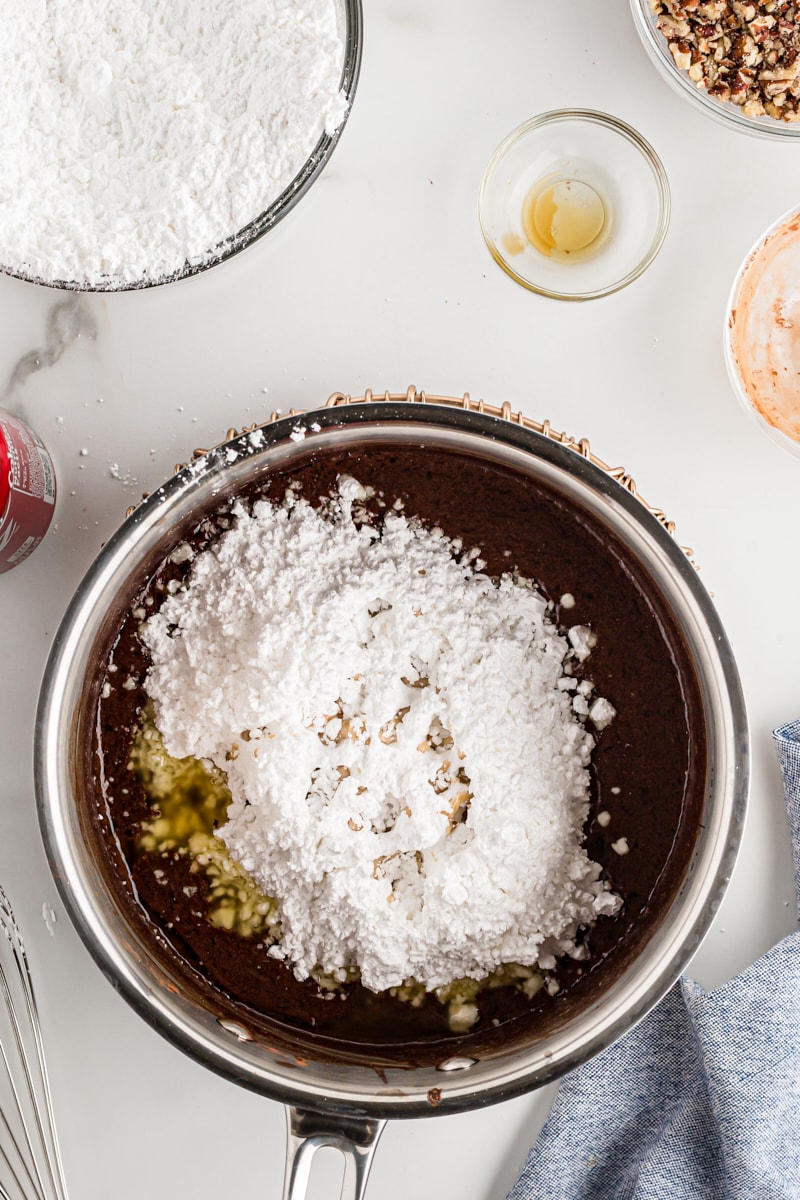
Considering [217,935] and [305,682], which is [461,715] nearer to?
[305,682]

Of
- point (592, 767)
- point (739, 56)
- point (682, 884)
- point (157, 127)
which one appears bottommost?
point (682, 884)

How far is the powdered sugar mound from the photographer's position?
2.71ft

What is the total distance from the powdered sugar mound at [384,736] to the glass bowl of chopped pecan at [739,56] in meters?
0.51

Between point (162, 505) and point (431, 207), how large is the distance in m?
0.43

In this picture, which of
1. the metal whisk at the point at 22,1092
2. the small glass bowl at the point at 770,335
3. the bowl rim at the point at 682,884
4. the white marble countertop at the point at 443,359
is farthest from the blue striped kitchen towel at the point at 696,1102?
the metal whisk at the point at 22,1092

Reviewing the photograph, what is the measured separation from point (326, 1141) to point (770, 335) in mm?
911

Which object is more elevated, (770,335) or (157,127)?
(157,127)

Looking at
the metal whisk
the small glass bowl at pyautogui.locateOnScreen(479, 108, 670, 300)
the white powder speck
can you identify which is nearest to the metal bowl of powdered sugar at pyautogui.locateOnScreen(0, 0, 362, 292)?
the small glass bowl at pyautogui.locateOnScreen(479, 108, 670, 300)

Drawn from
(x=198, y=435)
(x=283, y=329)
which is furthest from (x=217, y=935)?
(x=283, y=329)

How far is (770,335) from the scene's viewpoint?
1006 millimetres

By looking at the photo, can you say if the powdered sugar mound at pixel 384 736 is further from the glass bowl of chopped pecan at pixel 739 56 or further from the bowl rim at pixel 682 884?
the glass bowl of chopped pecan at pixel 739 56

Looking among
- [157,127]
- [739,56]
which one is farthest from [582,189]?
[157,127]

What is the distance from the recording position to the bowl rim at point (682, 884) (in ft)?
2.64

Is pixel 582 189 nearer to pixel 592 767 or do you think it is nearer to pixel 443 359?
pixel 443 359
